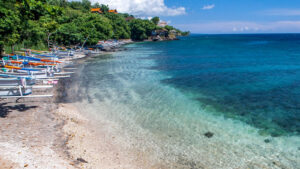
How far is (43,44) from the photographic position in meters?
44.3

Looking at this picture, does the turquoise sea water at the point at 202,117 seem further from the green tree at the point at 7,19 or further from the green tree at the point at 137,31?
the green tree at the point at 137,31

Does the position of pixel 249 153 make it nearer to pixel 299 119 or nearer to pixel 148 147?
pixel 148 147

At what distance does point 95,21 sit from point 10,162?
2348 inches

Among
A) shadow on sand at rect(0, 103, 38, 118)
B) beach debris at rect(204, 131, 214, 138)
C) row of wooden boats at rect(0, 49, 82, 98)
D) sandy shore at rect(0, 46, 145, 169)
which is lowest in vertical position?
beach debris at rect(204, 131, 214, 138)

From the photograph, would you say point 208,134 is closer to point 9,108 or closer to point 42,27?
point 9,108

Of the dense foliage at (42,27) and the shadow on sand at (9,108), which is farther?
the dense foliage at (42,27)

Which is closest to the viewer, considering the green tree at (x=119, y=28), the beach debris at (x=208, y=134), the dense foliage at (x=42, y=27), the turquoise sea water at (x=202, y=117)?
the turquoise sea water at (x=202, y=117)

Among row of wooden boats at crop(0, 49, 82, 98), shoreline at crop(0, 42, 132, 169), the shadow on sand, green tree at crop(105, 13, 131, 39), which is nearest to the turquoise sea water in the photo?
shoreline at crop(0, 42, 132, 169)

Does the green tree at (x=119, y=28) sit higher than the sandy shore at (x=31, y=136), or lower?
higher

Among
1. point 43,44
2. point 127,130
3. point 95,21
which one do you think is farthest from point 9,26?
point 95,21

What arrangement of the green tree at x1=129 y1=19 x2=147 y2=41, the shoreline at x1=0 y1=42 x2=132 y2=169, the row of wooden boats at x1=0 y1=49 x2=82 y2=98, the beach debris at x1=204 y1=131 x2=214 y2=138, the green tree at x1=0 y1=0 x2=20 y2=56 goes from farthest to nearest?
the green tree at x1=129 y1=19 x2=147 y2=41
the green tree at x1=0 y1=0 x2=20 y2=56
the row of wooden boats at x1=0 y1=49 x2=82 y2=98
the beach debris at x1=204 y1=131 x2=214 y2=138
the shoreline at x1=0 y1=42 x2=132 y2=169

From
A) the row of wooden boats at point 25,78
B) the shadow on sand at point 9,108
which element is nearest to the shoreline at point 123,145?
the shadow on sand at point 9,108

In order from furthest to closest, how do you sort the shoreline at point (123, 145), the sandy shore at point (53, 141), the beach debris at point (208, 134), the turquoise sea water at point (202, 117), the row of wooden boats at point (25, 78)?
the row of wooden boats at point (25, 78), the beach debris at point (208, 134), the turquoise sea water at point (202, 117), the shoreline at point (123, 145), the sandy shore at point (53, 141)

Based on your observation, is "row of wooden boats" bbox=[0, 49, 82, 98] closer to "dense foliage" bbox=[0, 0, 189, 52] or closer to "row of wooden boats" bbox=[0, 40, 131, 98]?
"row of wooden boats" bbox=[0, 40, 131, 98]
